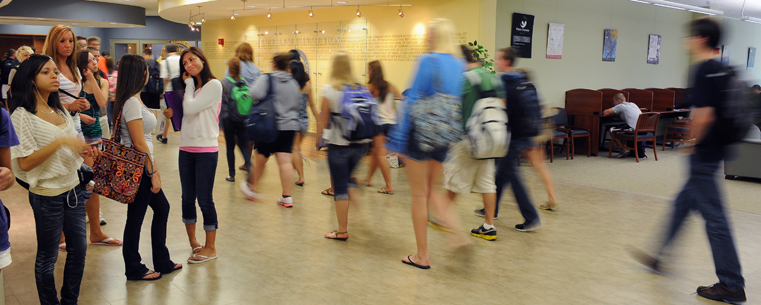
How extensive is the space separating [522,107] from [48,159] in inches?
114

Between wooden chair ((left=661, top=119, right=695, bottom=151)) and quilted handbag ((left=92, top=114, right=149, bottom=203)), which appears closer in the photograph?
quilted handbag ((left=92, top=114, right=149, bottom=203))

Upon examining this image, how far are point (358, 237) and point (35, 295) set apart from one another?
6.96 feet

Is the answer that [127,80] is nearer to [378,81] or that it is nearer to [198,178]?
[198,178]

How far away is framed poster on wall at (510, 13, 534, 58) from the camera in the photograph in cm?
905

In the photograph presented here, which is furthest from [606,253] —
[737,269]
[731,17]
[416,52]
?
[731,17]

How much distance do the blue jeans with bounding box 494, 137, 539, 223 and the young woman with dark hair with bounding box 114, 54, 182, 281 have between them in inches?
95.2

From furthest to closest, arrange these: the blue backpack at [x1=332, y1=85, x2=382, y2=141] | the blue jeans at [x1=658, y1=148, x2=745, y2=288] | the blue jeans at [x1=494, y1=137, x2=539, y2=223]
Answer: the blue jeans at [x1=494, y1=137, x2=539, y2=223]
the blue backpack at [x1=332, y1=85, x2=382, y2=141]
the blue jeans at [x1=658, y1=148, x2=745, y2=288]

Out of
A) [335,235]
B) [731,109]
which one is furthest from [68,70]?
[731,109]

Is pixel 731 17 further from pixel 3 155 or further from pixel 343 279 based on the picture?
pixel 3 155

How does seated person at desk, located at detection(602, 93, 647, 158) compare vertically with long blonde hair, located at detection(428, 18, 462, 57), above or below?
below

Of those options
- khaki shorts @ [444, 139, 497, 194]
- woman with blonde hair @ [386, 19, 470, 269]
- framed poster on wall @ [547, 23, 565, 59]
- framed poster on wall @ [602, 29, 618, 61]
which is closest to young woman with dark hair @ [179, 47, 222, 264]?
woman with blonde hair @ [386, 19, 470, 269]

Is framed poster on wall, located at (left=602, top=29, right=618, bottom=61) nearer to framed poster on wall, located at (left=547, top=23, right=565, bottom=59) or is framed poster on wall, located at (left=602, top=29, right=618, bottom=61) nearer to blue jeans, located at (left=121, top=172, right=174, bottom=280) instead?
framed poster on wall, located at (left=547, top=23, right=565, bottom=59)

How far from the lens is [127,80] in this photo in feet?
10.00

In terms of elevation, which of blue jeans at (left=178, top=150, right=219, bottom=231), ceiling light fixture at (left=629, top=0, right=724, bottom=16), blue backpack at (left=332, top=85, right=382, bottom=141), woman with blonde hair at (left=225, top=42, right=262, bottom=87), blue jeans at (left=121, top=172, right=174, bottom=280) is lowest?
blue jeans at (left=121, top=172, right=174, bottom=280)
